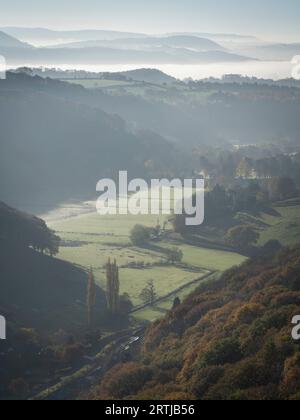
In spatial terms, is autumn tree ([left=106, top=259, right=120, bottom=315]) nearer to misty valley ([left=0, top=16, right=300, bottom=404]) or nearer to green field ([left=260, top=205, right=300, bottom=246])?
misty valley ([left=0, top=16, right=300, bottom=404])

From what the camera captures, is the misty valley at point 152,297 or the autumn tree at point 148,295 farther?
the autumn tree at point 148,295

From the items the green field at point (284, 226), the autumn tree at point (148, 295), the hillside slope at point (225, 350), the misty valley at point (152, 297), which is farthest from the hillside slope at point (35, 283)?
the green field at point (284, 226)

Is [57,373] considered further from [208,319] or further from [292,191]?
[292,191]

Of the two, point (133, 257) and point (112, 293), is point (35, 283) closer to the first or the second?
point (112, 293)

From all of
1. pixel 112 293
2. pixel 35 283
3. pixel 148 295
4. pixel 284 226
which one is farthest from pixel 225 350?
pixel 284 226

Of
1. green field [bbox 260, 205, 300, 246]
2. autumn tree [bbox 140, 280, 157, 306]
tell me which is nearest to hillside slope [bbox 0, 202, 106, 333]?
autumn tree [bbox 140, 280, 157, 306]

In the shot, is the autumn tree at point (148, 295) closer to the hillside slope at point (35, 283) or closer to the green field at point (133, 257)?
the green field at point (133, 257)
